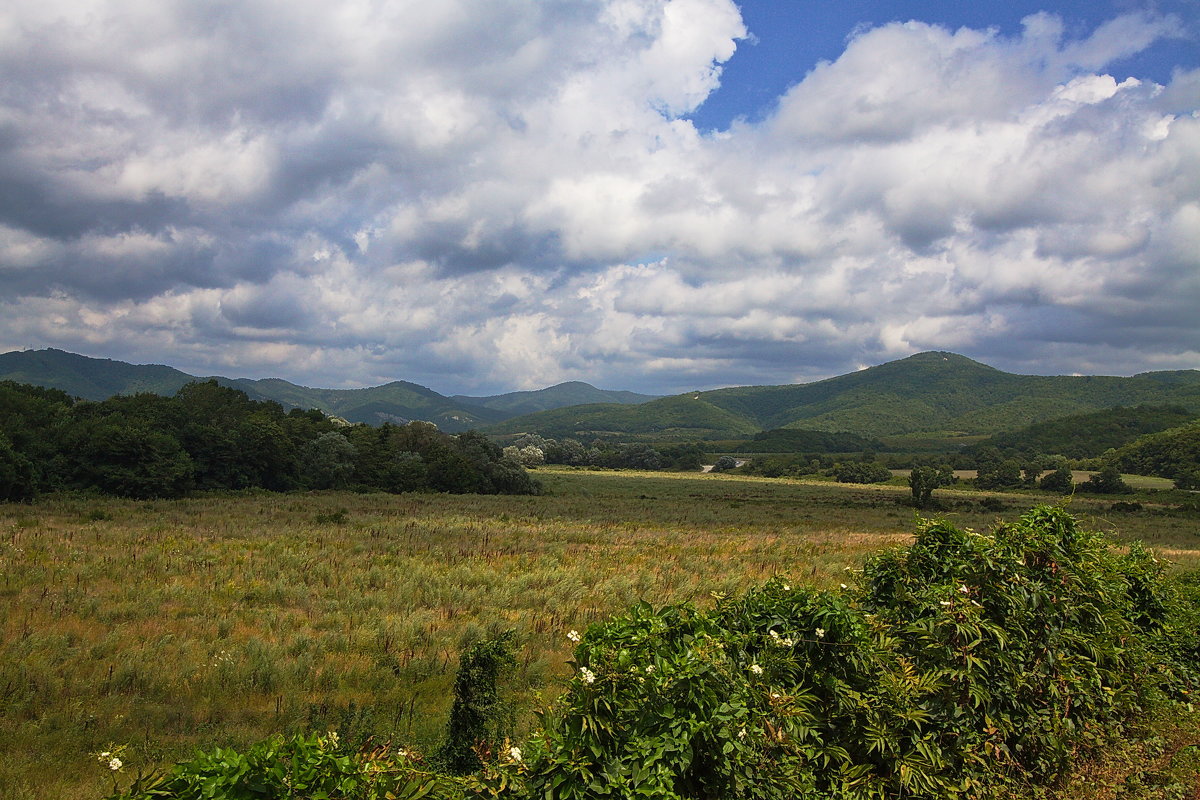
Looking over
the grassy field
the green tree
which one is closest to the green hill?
the green tree

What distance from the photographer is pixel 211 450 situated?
4019cm

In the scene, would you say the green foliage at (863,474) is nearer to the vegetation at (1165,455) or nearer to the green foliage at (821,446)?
the vegetation at (1165,455)

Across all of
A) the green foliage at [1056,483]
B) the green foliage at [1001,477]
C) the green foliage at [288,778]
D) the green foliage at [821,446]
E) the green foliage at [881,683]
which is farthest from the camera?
the green foliage at [821,446]

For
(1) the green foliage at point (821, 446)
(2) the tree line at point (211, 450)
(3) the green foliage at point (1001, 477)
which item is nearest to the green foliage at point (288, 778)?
(2) the tree line at point (211, 450)

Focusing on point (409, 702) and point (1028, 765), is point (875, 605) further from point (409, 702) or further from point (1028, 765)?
point (409, 702)

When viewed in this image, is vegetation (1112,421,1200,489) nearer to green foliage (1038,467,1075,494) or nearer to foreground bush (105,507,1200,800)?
green foliage (1038,467,1075,494)

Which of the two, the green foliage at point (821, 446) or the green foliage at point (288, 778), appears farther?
the green foliage at point (821, 446)

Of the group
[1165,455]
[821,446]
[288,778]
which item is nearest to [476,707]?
[288,778]

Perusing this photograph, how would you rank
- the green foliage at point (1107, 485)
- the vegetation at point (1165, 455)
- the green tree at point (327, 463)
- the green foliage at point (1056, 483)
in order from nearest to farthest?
the green tree at point (327, 463), the green foliage at point (1107, 485), the green foliage at point (1056, 483), the vegetation at point (1165, 455)

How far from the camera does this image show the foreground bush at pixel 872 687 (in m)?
3.24

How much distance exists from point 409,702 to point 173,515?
23.4 metres

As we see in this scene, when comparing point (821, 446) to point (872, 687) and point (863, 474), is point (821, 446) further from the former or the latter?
point (872, 687)

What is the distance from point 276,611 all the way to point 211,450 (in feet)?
117

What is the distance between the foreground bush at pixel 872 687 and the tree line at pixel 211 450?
36.0 meters
